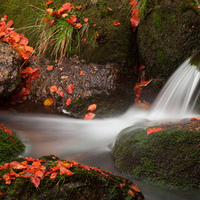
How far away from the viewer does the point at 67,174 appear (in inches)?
75.1

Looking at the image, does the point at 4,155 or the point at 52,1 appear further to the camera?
the point at 52,1

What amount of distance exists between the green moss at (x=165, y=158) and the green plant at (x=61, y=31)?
2929 millimetres

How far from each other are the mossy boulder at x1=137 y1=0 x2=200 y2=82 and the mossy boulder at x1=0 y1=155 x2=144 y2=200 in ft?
10.0

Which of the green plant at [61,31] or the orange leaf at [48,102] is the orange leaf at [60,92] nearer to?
the orange leaf at [48,102]

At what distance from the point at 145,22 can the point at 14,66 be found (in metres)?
2.69

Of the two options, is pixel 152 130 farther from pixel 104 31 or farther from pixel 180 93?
pixel 104 31

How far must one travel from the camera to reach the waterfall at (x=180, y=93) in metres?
4.00

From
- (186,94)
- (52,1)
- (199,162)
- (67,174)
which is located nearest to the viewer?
(67,174)

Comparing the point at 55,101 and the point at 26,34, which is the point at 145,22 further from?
the point at 26,34

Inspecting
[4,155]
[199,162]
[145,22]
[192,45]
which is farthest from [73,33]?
[199,162]

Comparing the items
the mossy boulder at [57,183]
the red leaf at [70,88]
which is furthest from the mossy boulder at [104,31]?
the mossy boulder at [57,183]

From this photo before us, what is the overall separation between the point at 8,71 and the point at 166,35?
9.92ft

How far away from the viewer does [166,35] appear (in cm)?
459

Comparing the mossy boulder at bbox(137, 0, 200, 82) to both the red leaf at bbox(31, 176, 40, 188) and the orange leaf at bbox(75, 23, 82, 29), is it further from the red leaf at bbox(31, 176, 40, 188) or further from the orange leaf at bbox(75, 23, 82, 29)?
the red leaf at bbox(31, 176, 40, 188)
